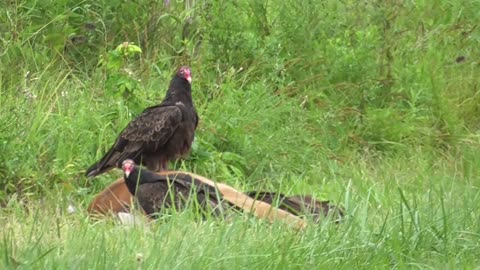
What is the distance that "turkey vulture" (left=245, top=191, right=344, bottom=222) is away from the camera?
5.24 metres

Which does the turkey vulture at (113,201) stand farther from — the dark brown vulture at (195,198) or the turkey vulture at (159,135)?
the turkey vulture at (159,135)

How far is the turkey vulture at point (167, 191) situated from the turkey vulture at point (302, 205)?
0.76ft

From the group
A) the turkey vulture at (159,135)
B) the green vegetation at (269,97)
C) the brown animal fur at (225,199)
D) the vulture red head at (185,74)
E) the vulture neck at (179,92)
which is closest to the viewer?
the brown animal fur at (225,199)

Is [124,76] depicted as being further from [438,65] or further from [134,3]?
[438,65]

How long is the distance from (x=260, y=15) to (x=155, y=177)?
319 centimetres

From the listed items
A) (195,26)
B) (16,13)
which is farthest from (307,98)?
(16,13)

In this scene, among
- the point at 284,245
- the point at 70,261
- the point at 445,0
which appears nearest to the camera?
the point at 70,261

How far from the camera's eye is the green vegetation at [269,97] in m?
6.55

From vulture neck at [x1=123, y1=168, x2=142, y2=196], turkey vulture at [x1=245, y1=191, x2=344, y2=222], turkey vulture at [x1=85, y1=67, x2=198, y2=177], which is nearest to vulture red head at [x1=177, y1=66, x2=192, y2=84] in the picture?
turkey vulture at [x1=85, y1=67, x2=198, y2=177]

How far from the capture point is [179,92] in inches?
297

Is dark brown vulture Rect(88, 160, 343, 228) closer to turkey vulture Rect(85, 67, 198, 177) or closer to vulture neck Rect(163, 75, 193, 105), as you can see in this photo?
turkey vulture Rect(85, 67, 198, 177)

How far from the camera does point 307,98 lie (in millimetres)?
8531

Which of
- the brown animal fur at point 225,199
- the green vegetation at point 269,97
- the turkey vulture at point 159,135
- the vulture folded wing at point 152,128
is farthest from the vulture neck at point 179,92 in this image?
the brown animal fur at point 225,199

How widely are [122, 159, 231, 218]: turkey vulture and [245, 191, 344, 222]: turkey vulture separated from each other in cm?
23
